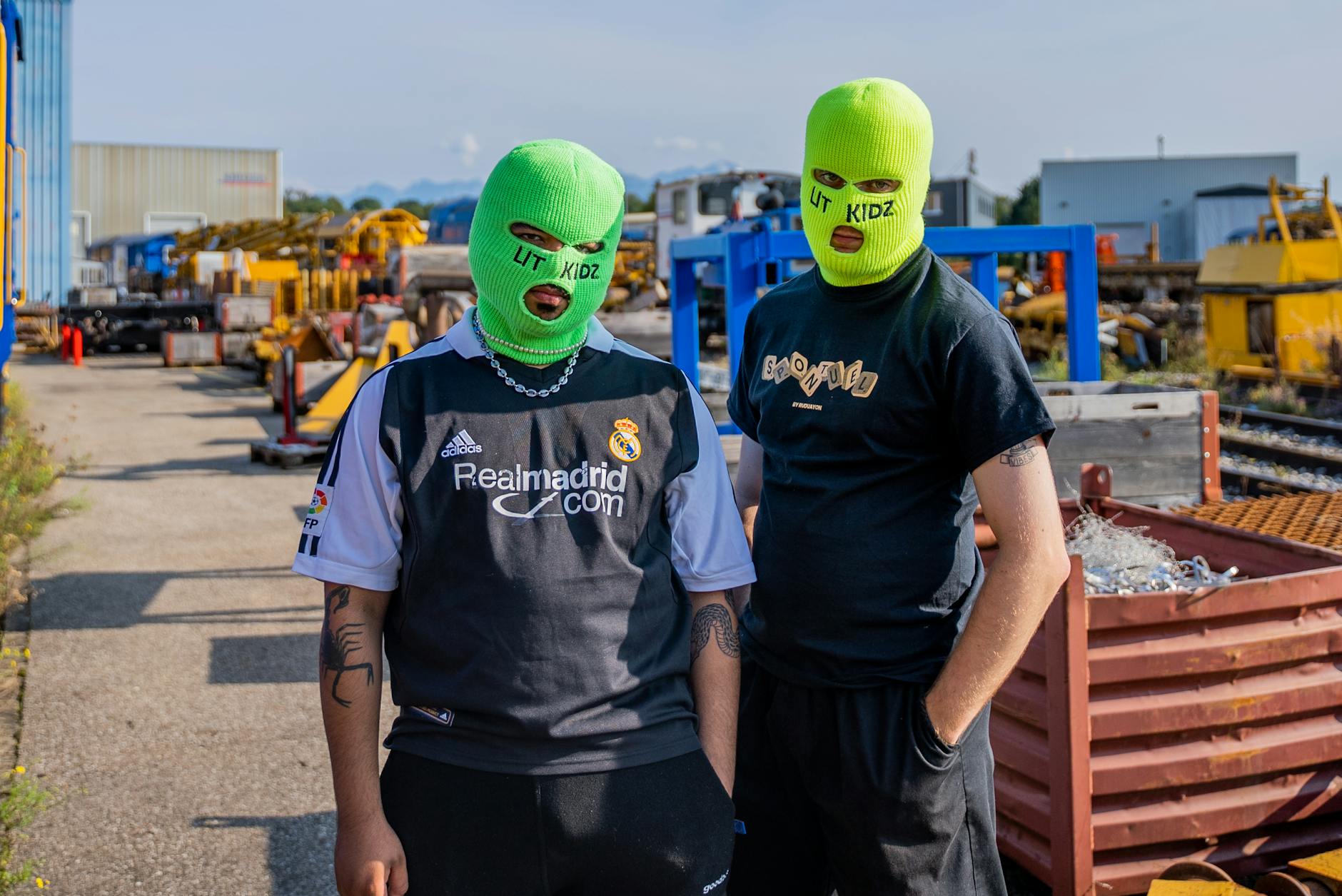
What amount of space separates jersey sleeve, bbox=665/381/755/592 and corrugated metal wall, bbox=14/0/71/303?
37807 millimetres

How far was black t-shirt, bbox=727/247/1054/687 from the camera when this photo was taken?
2.29 metres

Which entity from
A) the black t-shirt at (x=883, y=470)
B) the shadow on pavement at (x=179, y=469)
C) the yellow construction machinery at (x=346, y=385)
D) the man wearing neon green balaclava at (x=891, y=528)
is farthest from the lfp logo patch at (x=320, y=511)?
the yellow construction machinery at (x=346, y=385)

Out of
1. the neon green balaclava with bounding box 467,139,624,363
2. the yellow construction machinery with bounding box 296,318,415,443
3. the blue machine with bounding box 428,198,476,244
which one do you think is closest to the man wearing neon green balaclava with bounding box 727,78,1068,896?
the neon green balaclava with bounding box 467,139,624,363

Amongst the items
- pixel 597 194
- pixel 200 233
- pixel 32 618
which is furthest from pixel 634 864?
pixel 200 233

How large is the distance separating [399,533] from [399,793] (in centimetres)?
42

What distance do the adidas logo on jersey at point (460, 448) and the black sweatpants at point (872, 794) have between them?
93 cm

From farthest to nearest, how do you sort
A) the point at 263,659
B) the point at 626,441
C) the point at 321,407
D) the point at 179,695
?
1. the point at 321,407
2. the point at 263,659
3. the point at 179,695
4. the point at 626,441

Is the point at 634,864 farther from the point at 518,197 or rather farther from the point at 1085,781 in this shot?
the point at 1085,781

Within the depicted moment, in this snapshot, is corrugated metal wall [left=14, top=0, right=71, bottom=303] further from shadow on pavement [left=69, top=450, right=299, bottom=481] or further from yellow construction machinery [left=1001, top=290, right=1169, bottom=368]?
yellow construction machinery [left=1001, top=290, right=1169, bottom=368]

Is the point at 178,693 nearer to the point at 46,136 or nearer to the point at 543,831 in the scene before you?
the point at 543,831

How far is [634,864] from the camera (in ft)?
6.39

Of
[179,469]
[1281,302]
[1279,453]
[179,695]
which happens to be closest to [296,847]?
[179,695]

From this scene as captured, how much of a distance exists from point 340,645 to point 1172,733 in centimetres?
228

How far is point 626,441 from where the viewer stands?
79.7 inches
